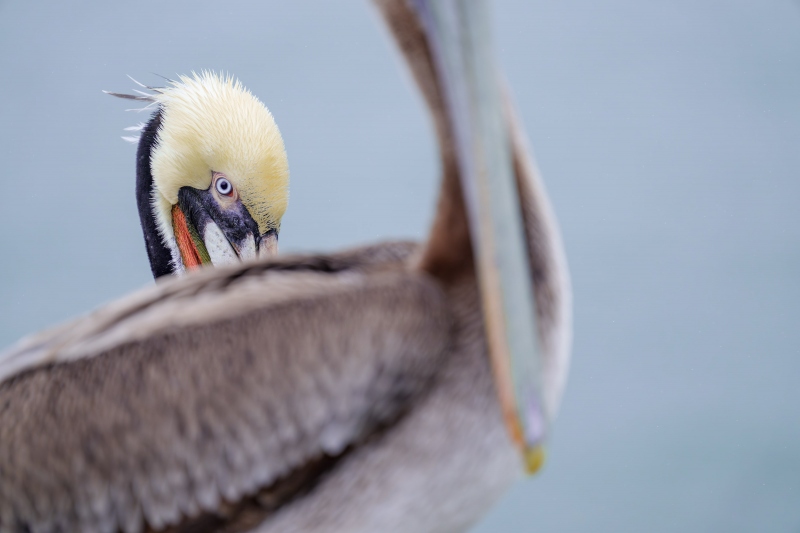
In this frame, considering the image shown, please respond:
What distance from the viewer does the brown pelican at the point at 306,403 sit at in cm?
68

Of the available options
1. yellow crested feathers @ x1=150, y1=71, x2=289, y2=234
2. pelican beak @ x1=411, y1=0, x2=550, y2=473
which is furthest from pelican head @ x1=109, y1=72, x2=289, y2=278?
pelican beak @ x1=411, y1=0, x2=550, y2=473

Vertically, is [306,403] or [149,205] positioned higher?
[149,205]

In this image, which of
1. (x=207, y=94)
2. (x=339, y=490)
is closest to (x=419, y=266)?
(x=339, y=490)

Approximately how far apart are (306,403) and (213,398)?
0.26ft

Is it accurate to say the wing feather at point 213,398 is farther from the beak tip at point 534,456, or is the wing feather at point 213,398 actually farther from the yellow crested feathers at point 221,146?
the yellow crested feathers at point 221,146

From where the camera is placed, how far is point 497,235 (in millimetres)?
590

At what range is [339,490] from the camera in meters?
0.70

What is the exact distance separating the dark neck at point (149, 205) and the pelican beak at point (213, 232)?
0.04 metres

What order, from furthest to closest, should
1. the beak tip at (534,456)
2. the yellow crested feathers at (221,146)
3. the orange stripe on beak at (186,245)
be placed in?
the orange stripe on beak at (186,245)
the yellow crested feathers at (221,146)
the beak tip at (534,456)

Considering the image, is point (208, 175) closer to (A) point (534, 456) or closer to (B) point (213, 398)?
(B) point (213, 398)

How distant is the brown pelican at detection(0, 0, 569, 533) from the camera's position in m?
0.68

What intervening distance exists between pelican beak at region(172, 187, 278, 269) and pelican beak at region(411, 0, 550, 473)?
2.80ft

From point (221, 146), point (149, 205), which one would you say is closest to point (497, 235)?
point (221, 146)

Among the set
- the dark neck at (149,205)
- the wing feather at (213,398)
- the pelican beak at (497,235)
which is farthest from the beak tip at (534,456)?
the dark neck at (149,205)
